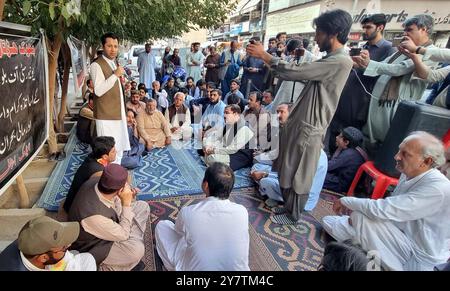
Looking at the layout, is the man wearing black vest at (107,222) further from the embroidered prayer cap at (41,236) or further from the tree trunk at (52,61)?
the tree trunk at (52,61)

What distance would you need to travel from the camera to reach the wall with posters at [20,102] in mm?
2215

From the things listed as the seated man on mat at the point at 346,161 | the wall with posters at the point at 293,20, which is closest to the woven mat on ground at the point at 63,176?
the seated man on mat at the point at 346,161

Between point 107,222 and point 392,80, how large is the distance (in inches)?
134

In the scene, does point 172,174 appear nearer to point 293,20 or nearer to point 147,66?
point 147,66

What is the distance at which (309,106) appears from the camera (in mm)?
2779

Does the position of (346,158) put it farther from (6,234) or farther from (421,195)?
(6,234)

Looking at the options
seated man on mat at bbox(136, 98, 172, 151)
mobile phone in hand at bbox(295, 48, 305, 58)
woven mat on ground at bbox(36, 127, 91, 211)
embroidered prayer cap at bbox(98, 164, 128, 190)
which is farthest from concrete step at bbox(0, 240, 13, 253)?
mobile phone in hand at bbox(295, 48, 305, 58)

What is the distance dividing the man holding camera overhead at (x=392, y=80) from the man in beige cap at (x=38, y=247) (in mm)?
3227

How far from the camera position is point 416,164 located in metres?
2.09

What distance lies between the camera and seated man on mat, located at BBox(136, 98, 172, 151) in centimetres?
505

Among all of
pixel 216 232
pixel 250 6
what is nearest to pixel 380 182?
pixel 216 232

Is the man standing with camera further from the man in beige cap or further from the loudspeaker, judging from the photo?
the man in beige cap

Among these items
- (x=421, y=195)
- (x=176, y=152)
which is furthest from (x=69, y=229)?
(x=176, y=152)
